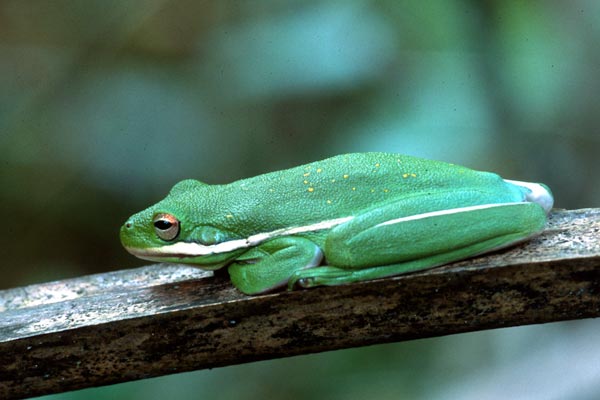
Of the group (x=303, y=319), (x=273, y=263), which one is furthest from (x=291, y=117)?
(x=303, y=319)

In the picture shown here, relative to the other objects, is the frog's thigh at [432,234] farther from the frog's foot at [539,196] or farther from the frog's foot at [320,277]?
the frog's foot at [539,196]

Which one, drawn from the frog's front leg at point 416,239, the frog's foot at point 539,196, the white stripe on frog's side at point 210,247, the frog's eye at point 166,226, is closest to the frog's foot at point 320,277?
the frog's front leg at point 416,239

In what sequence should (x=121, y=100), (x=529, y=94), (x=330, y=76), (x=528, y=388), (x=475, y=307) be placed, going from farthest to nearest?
(x=121, y=100) → (x=330, y=76) → (x=529, y=94) → (x=528, y=388) → (x=475, y=307)

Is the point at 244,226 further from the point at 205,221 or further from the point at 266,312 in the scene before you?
the point at 266,312

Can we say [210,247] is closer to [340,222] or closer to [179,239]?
[179,239]

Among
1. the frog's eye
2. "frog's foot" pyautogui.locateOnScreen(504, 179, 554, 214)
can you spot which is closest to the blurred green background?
"frog's foot" pyautogui.locateOnScreen(504, 179, 554, 214)

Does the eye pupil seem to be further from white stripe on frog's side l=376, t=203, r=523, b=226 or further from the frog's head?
white stripe on frog's side l=376, t=203, r=523, b=226

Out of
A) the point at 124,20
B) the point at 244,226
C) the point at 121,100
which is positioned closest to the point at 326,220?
the point at 244,226
